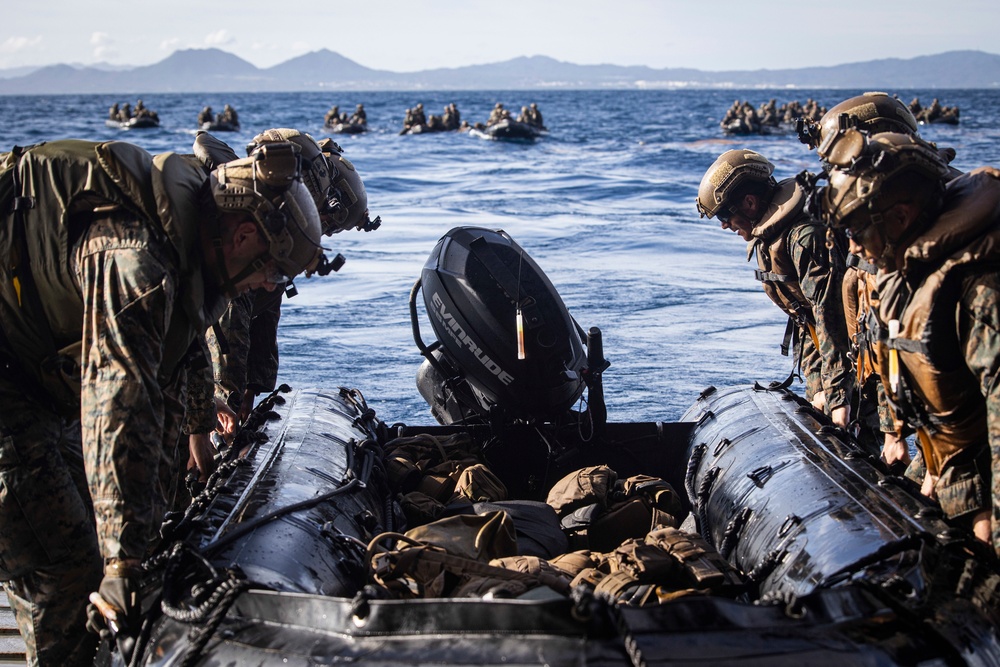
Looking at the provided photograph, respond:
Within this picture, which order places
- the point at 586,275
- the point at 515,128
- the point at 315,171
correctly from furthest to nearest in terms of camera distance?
the point at 515,128, the point at 586,275, the point at 315,171

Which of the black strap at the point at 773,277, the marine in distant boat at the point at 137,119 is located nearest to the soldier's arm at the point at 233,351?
the black strap at the point at 773,277

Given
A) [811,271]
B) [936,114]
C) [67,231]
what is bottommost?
[936,114]

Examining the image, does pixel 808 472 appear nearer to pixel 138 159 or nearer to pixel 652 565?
pixel 652 565

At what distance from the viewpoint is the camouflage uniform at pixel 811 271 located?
4773 mm

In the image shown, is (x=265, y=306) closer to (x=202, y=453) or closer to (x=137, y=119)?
(x=202, y=453)

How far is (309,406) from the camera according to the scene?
4793mm

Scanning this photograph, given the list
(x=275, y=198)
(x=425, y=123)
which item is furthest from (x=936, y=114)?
(x=275, y=198)

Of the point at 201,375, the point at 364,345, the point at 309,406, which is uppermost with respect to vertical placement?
the point at 201,375

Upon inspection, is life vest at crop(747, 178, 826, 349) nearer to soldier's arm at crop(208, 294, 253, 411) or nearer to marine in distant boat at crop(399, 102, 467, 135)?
soldier's arm at crop(208, 294, 253, 411)

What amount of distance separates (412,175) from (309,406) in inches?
861

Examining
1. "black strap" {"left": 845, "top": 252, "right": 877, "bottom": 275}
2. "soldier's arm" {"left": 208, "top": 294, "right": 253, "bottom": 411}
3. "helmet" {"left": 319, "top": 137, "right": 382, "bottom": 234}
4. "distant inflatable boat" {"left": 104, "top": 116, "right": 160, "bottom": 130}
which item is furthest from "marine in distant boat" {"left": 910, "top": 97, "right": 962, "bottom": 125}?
"black strap" {"left": 845, "top": 252, "right": 877, "bottom": 275}

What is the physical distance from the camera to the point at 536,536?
12.0ft

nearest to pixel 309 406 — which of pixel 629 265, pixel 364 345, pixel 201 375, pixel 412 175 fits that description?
pixel 201 375

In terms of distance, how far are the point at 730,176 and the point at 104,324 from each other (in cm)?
332
